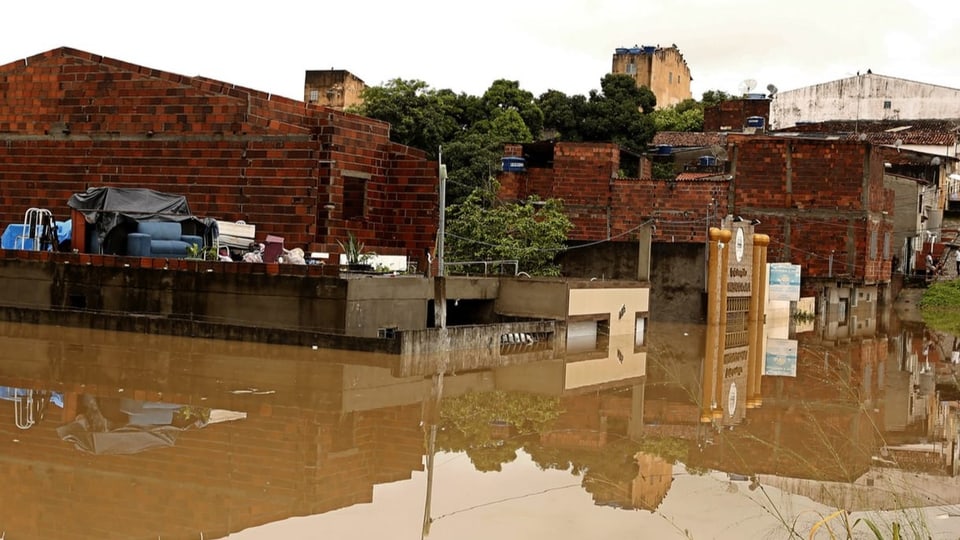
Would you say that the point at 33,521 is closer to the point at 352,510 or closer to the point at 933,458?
the point at 352,510

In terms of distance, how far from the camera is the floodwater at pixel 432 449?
6.49 meters

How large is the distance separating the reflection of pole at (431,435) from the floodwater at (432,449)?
3 cm

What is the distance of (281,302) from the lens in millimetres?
14914

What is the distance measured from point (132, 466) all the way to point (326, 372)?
516cm

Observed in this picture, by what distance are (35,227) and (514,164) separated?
15988mm

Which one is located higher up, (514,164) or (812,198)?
(514,164)

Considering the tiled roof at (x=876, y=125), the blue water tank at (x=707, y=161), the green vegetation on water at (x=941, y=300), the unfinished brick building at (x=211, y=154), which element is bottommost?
the green vegetation on water at (x=941, y=300)

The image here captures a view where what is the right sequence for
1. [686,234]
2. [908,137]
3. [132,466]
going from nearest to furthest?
[132,466] < [686,234] < [908,137]

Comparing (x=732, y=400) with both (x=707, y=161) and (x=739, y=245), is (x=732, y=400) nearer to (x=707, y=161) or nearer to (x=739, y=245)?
(x=739, y=245)

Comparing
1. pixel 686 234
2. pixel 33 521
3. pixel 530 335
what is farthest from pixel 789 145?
pixel 33 521

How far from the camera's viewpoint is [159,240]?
55.5 ft

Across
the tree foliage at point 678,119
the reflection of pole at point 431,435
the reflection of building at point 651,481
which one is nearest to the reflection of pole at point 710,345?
the reflection of building at point 651,481

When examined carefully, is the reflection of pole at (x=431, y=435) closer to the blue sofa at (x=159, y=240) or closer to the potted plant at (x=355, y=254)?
the potted plant at (x=355, y=254)

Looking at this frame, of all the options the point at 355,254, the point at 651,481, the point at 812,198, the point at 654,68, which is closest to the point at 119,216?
the point at 355,254
